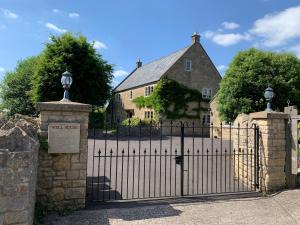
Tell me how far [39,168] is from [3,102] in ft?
107

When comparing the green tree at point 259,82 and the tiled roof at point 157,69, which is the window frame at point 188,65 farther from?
the green tree at point 259,82

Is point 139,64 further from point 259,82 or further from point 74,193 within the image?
point 74,193

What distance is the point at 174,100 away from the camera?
30.7 meters

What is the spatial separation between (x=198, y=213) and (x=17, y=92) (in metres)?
33.4

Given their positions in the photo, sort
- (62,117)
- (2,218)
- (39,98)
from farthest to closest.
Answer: (39,98)
(62,117)
(2,218)

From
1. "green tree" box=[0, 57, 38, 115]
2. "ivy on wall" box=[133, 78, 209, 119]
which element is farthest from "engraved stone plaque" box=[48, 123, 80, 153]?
"green tree" box=[0, 57, 38, 115]

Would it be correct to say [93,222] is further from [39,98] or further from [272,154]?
[39,98]

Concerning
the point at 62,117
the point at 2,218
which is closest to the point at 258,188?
the point at 62,117

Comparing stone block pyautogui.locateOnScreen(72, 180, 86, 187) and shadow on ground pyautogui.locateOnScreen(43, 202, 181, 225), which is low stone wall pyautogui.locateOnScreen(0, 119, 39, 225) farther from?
stone block pyautogui.locateOnScreen(72, 180, 86, 187)

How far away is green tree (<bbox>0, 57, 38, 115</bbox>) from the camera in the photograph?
3409 cm

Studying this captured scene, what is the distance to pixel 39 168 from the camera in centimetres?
593

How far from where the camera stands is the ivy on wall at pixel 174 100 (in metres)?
30.0

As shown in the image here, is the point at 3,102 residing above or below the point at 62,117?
above

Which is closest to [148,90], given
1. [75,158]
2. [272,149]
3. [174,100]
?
[174,100]
